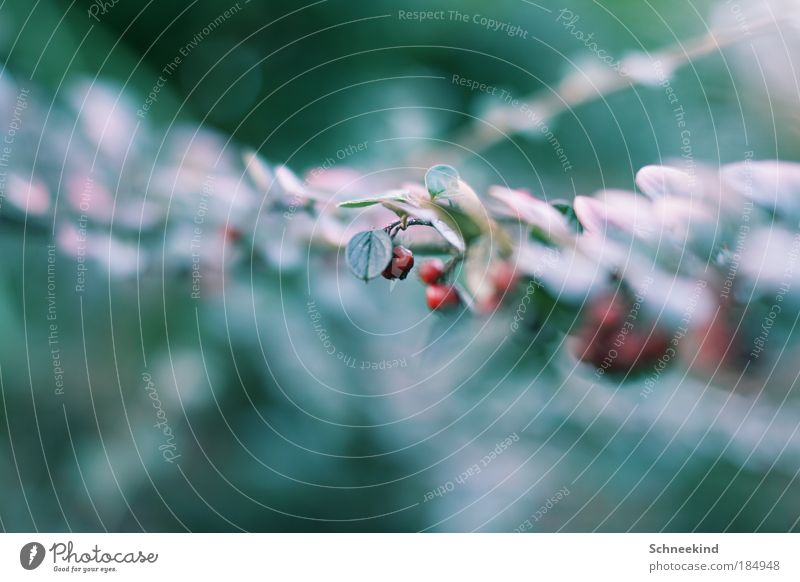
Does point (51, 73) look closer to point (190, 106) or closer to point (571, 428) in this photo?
point (190, 106)

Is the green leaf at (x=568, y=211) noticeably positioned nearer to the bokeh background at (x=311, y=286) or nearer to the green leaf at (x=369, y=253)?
the bokeh background at (x=311, y=286)

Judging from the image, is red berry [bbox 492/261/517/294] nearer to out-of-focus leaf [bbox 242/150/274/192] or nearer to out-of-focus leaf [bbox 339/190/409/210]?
out-of-focus leaf [bbox 339/190/409/210]
